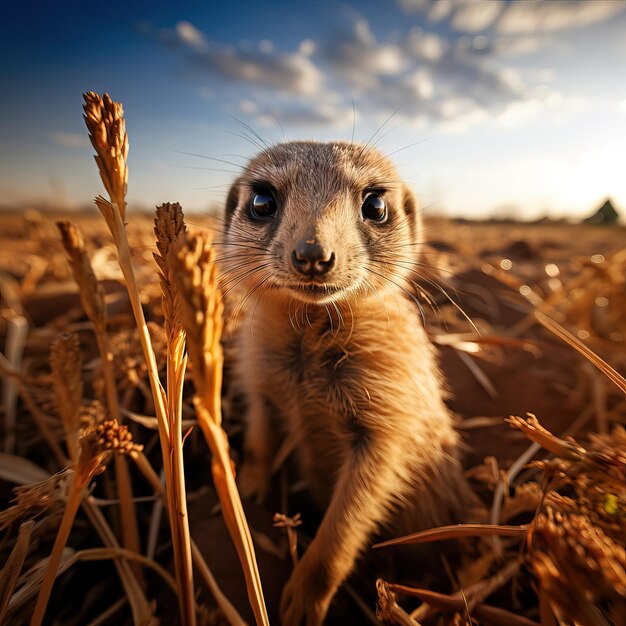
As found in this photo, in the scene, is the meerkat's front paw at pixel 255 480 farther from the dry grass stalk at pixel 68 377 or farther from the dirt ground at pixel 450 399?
the dry grass stalk at pixel 68 377

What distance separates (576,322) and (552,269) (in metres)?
0.68

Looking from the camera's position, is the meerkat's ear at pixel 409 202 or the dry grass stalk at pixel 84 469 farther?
the meerkat's ear at pixel 409 202

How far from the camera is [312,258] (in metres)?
1.34

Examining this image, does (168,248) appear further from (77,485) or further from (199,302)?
(77,485)

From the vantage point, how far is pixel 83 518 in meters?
1.61

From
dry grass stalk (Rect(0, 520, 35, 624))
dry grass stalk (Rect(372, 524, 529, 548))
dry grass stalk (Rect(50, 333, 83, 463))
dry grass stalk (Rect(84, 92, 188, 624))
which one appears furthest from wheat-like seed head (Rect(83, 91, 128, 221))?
dry grass stalk (Rect(372, 524, 529, 548))

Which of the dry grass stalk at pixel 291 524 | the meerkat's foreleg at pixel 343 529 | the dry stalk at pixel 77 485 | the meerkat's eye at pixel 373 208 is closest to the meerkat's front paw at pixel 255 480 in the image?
the meerkat's foreleg at pixel 343 529

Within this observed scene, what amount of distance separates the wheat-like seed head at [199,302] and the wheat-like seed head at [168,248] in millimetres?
198

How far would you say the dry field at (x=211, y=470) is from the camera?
0.78 metres

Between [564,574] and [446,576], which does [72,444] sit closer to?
[564,574]

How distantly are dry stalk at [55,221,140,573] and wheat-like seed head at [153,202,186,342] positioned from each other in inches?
17.5

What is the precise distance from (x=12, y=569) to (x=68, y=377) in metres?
0.50

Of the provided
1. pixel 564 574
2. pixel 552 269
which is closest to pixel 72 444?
pixel 564 574

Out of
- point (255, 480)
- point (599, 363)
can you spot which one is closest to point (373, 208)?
point (599, 363)
